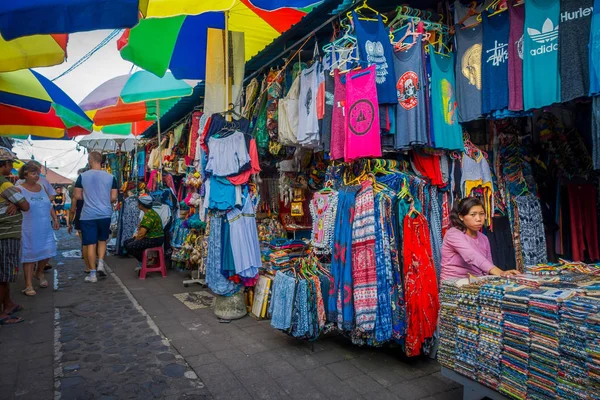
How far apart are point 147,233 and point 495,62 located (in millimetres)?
5907

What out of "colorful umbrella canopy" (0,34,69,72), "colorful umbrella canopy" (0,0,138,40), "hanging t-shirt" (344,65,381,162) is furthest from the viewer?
Answer: "colorful umbrella canopy" (0,34,69,72)

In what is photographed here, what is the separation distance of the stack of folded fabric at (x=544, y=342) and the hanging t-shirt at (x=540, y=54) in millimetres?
1476

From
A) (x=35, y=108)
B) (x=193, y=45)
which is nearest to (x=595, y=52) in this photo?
(x=193, y=45)

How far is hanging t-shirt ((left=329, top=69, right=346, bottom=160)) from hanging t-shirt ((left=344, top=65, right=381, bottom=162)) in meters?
0.10

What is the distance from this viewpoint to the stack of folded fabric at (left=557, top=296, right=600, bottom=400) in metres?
1.84

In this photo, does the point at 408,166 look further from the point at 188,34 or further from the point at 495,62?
the point at 188,34

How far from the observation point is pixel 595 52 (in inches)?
96.6

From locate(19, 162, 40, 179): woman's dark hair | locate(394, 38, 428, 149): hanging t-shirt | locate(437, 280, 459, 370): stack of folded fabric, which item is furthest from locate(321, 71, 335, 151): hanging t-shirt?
locate(19, 162, 40, 179): woman's dark hair

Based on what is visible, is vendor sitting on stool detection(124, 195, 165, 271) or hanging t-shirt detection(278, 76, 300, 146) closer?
hanging t-shirt detection(278, 76, 300, 146)

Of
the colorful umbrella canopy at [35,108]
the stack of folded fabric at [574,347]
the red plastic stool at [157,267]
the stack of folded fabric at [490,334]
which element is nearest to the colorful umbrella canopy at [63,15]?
the stack of folded fabric at [490,334]

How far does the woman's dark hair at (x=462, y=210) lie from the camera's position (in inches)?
120

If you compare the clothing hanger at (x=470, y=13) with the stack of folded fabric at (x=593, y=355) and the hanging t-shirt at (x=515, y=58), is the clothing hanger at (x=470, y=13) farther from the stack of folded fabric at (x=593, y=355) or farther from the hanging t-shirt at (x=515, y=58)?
the stack of folded fabric at (x=593, y=355)

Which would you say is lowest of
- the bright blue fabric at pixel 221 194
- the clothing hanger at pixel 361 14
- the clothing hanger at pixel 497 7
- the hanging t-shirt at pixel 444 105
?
the bright blue fabric at pixel 221 194

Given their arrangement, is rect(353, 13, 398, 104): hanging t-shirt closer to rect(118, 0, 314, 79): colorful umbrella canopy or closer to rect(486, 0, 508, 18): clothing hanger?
A: rect(486, 0, 508, 18): clothing hanger
